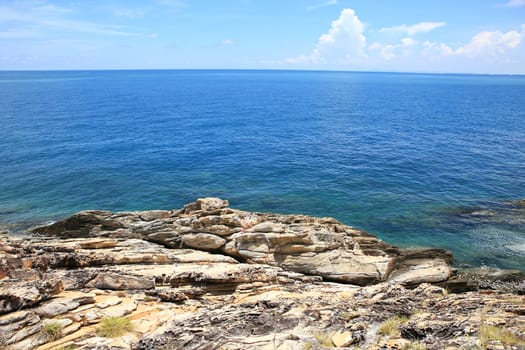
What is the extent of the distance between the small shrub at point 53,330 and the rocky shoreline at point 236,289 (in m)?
0.05

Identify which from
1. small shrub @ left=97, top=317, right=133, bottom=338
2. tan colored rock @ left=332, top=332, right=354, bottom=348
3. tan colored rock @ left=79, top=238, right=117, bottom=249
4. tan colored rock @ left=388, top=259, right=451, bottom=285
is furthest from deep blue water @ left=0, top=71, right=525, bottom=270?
small shrub @ left=97, top=317, right=133, bottom=338

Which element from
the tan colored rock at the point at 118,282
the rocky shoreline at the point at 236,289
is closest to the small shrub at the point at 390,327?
the rocky shoreline at the point at 236,289


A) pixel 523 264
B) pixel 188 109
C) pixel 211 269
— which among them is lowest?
pixel 523 264

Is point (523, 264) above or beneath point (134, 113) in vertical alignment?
beneath

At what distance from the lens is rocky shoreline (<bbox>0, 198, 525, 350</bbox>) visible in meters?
15.1

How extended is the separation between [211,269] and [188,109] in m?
122

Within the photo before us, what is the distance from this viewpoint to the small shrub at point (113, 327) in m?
15.6

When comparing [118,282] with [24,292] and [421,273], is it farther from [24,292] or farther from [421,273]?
[421,273]

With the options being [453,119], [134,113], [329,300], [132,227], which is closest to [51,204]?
[132,227]

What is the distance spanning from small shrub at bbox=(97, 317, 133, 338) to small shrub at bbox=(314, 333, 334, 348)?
8916 mm

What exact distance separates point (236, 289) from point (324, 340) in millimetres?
8966

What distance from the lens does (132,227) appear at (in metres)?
33.8

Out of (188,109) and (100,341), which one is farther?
(188,109)

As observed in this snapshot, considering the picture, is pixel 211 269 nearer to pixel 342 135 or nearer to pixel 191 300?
pixel 191 300
